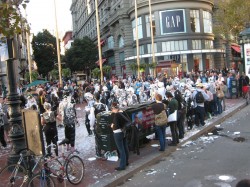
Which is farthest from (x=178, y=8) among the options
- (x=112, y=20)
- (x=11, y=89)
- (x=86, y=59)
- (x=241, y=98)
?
(x=11, y=89)

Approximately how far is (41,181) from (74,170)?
A: 1.16 metres

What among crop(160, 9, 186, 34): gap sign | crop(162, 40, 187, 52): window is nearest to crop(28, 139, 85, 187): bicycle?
crop(162, 40, 187, 52): window

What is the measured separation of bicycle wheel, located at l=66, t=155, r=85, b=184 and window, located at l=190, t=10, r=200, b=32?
149ft

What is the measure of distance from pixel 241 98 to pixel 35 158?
17.7 metres

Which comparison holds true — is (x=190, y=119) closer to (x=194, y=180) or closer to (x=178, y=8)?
(x=194, y=180)

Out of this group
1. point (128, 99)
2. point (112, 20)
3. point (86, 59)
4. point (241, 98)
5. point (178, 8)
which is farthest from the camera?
point (86, 59)

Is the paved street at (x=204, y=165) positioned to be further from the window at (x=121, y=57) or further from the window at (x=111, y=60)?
the window at (x=111, y=60)

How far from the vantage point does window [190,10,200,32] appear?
50625 mm

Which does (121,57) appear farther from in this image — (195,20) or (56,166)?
A: (56,166)

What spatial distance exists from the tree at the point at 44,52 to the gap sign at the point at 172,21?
2599 centimetres

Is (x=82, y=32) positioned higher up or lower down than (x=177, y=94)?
higher up

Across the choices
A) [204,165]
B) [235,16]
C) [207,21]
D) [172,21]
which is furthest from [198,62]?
[204,165]

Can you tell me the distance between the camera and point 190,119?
1361 cm

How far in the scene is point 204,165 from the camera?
8516 mm
